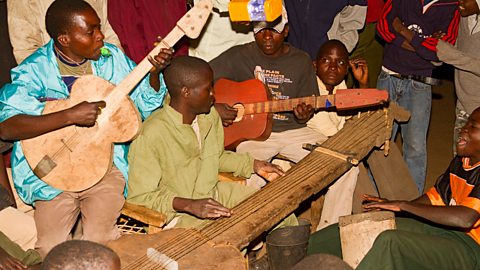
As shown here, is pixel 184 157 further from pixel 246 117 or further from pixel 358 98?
pixel 358 98

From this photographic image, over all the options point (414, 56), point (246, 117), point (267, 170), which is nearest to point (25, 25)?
point (246, 117)

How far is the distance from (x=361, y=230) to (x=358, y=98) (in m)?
1.38

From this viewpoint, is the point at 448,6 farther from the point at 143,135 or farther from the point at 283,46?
the point at 143,135

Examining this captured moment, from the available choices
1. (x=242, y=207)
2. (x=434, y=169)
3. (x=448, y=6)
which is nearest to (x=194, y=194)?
(x=242, y=207)

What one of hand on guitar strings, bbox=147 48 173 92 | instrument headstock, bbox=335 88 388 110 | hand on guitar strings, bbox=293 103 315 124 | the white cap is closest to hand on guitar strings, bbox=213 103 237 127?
hand on guitar strings, bbox=293 103 315 124

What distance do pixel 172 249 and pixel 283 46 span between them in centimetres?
238

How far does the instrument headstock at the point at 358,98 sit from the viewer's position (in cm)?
477

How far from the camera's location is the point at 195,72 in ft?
12.9

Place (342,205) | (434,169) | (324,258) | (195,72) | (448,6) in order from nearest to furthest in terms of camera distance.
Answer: (324,258)
(195,72)
(342,205)
(448,6)
(434,169)

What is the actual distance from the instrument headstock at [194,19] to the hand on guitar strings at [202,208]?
Answer: 101 centimetres

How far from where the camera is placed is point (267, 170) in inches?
168

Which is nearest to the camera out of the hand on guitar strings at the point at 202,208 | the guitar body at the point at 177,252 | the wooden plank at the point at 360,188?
the guitar body at the point at 177,252

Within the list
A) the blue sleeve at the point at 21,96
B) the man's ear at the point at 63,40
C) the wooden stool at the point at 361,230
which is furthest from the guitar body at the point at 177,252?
the man's ear at the point at 63,40

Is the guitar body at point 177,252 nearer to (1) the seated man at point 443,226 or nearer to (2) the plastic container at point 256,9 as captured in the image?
(1) the seated man at point 443,226
